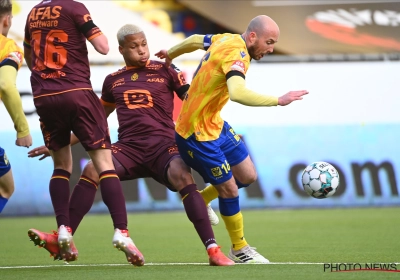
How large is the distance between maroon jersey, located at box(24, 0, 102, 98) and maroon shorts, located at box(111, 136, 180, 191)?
0.92 meters

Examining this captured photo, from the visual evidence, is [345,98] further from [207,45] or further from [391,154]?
[207,45]

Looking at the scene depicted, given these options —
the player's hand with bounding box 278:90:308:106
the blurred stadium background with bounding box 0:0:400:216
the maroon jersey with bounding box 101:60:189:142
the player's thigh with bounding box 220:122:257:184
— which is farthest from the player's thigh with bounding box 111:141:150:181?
the blurred stadium background with bounding box 0:0:400:216

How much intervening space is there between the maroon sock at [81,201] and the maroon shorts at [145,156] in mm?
321

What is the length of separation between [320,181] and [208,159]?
1.83 metres

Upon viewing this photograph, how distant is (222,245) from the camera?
367 inches

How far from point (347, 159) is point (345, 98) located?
3.76 feet

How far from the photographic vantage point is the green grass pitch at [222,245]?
645 cm

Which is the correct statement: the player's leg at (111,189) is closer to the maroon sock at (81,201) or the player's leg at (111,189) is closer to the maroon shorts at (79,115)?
the maroon shorts at (79,115)

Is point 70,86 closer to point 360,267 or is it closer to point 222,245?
point 360,267

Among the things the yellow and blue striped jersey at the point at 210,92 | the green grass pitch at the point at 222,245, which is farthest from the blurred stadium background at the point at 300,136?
the yellow and blue striped jersey at the point at 210,92

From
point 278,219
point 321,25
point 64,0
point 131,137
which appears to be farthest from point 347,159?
point 64,0

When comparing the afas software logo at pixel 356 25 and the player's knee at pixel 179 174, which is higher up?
the afas software logo at pixel 356 25

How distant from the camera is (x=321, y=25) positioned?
60.2 feet

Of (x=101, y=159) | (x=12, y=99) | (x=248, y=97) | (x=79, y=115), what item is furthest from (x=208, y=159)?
(x=12, y=99)
